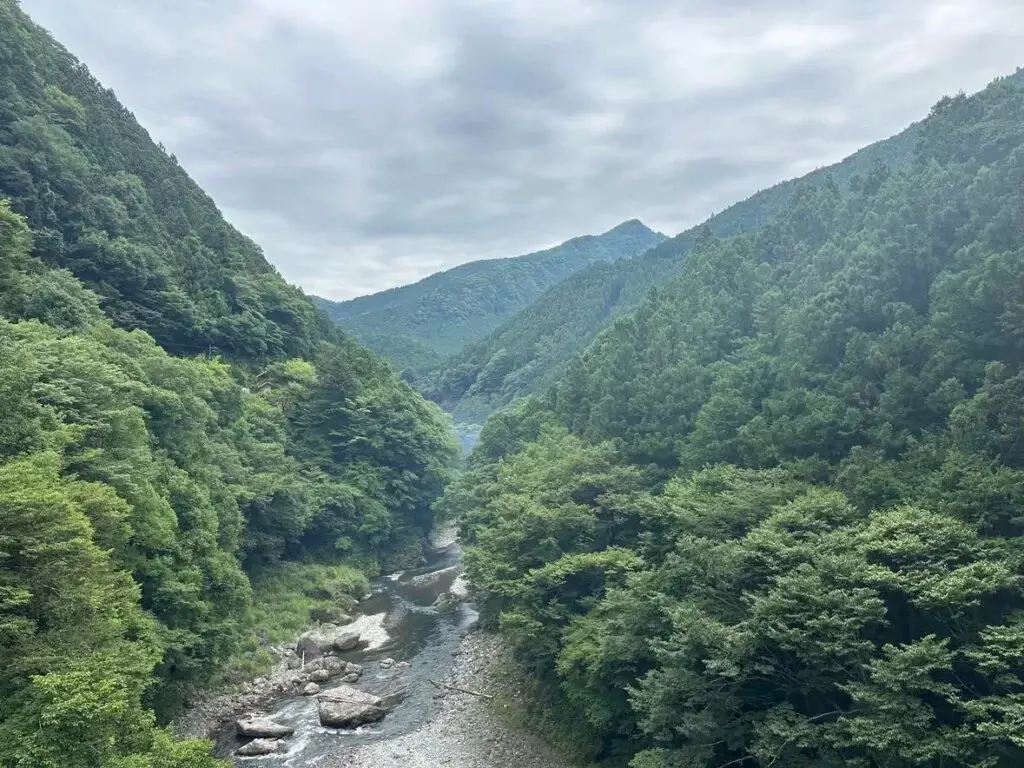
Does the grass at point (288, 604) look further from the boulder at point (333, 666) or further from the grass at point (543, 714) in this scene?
the grass at point (543, 714)

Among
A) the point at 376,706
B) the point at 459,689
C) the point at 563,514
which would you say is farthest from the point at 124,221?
the point at 459,689

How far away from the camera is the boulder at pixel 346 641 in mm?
33375

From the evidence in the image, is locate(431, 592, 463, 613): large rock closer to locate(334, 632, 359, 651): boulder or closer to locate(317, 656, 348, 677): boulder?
locate(334, 632, 359, 651): boulder

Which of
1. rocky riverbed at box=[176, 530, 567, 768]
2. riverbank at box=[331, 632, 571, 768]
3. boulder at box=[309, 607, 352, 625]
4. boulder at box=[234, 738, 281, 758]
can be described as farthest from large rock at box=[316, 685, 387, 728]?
boulder at box=[309, 607, 352, 625]

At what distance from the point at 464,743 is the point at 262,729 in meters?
7.31

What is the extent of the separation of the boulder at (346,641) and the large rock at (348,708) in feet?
19.2

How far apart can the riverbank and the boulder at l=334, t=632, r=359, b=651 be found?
7544mm

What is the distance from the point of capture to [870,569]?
1534 cm

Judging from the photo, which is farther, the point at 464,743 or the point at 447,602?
the point at 447,602

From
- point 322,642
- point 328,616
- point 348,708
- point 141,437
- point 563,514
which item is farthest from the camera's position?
point 328,616

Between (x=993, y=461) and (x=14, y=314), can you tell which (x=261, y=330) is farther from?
(x=993, y=461)

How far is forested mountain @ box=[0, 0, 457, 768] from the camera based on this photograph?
1426 centimetres

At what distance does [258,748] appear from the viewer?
74.7ft

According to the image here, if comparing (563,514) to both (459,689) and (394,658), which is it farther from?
(394,658)
